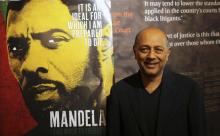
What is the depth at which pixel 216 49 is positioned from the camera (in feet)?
6.28

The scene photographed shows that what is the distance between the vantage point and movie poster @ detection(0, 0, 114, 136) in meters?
1.83

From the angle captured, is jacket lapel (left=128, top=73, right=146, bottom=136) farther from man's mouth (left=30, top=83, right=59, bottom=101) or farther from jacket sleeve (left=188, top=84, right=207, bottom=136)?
man's mouth (left=30, top=83, right=59, bottom=101)

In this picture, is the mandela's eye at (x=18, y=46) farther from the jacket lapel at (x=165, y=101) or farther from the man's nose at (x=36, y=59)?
the jacket lapel at (x=165, y=101)

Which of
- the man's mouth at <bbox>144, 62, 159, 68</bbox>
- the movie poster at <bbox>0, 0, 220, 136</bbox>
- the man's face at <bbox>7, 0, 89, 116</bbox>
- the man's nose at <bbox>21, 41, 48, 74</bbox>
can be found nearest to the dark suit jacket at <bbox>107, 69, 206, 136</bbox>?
the man's mouth at <bbox>144, 62, 159, 68</bbox>

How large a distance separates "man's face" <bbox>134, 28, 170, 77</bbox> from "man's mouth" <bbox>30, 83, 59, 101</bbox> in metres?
0.59

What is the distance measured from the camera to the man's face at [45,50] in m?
1.82

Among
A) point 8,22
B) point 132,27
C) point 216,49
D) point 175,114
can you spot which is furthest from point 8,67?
point 216,49

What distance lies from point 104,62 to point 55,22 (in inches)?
13.8

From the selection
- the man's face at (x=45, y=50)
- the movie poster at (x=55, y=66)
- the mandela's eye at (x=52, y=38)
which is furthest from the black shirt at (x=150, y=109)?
the mandela's eye at (x=52, y=38)

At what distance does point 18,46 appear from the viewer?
183 cm

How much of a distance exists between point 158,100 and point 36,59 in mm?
730

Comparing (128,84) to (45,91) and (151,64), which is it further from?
(45,91)

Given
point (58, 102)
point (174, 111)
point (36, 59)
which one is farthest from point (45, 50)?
point (174, 111)

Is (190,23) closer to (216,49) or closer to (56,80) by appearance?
(216,49)
